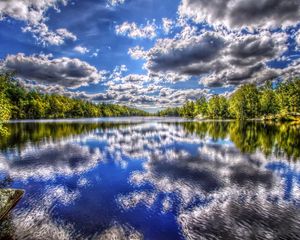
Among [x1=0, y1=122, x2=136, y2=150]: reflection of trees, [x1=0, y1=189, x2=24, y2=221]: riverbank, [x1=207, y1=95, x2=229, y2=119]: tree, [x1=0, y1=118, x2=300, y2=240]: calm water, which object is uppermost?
[x1=207, y1=95, x2=229, y2=119]: tree

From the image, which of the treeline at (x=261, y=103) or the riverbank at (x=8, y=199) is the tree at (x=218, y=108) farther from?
the riverbank at (x=8, y=199)

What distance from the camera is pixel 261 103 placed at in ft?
428

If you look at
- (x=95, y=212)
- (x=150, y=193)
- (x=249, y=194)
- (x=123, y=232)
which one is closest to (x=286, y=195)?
(x=249, y=194)

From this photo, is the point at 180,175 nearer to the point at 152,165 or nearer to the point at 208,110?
the point at 152,165

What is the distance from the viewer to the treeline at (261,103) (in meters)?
108

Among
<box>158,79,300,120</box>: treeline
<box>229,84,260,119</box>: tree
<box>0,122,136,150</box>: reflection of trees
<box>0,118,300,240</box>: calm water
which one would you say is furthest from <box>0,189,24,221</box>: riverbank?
<box>229,84,260,119</box>: tree

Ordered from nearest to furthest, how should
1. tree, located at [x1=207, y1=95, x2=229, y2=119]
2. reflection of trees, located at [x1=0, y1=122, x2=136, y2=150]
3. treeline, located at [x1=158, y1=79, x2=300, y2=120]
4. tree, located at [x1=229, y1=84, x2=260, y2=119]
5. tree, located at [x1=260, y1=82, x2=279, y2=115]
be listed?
Result: reflection of trees, located at [x1=0, y1=122, x2=136, y2=150] → treeline, located at [x1=158, y1=79, x2=300, y2=120] → tree, located at [x1=260, y1=82, x2=279, y2=115] → tree, located at [x1=229, y1=84, x2=260, y2=119] → tree, located at [x1=207, y1=95, x2=229, y2=119]

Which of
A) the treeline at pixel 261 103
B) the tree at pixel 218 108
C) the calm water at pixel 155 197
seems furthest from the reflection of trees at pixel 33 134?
the tree at pixel 218 108

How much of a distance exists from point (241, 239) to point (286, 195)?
25.5 feet

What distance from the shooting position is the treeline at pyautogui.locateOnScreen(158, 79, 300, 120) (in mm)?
108438

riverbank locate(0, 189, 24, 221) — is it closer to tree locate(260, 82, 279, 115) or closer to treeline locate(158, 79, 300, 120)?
treeline locate(158, 79, 300, 120)

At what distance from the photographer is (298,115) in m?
101

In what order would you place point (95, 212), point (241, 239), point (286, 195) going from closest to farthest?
point (241, 239) < point (95, 212) < point (286, 195)

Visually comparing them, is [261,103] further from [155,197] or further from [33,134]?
[155,197]
